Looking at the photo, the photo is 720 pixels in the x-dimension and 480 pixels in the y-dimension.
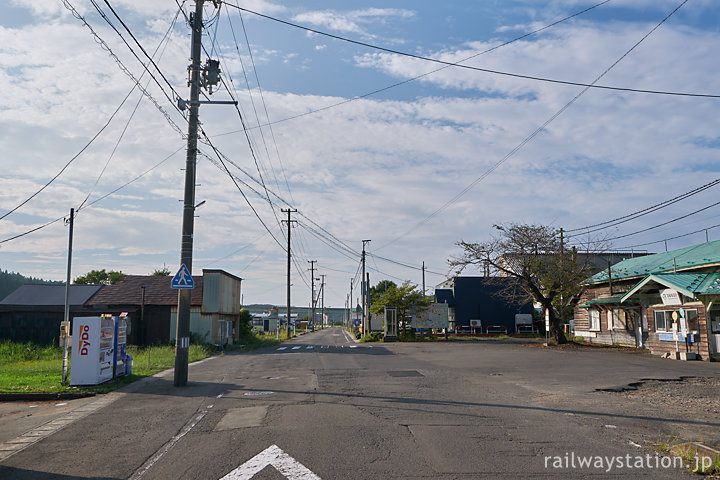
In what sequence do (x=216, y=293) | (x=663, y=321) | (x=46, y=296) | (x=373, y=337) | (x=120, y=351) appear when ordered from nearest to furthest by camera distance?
(x=120, y=351) < (x=663, y=321) < (x=46, y=296) < (x=216, y=293) < (x=373, y=337)

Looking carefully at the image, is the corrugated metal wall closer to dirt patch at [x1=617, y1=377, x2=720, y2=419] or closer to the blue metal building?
the blue metal building

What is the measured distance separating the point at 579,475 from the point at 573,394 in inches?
260

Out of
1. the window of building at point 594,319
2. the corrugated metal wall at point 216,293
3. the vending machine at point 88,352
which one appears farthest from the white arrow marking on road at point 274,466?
the window of building at point 594,319

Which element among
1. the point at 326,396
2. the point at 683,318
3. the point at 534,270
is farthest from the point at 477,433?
the point at 534,270

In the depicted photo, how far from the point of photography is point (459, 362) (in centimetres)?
2112

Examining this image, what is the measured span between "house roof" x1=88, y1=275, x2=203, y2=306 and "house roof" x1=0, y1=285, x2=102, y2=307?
797 mm

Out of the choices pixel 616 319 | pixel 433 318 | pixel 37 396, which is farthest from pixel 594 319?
pixel 37 396

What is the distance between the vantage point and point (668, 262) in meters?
30.5

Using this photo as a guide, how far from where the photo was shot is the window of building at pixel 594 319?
120 feet

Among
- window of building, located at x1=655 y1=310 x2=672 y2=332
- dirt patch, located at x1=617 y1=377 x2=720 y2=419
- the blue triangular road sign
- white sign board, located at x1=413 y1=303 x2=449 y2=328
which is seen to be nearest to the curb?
the blue triangular road sign

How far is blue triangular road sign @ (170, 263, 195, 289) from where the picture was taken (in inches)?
548

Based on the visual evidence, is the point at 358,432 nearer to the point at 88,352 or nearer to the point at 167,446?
the point at 167,446

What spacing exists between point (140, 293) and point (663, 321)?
3139 cm

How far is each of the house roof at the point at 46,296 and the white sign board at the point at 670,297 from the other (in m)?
34.0
